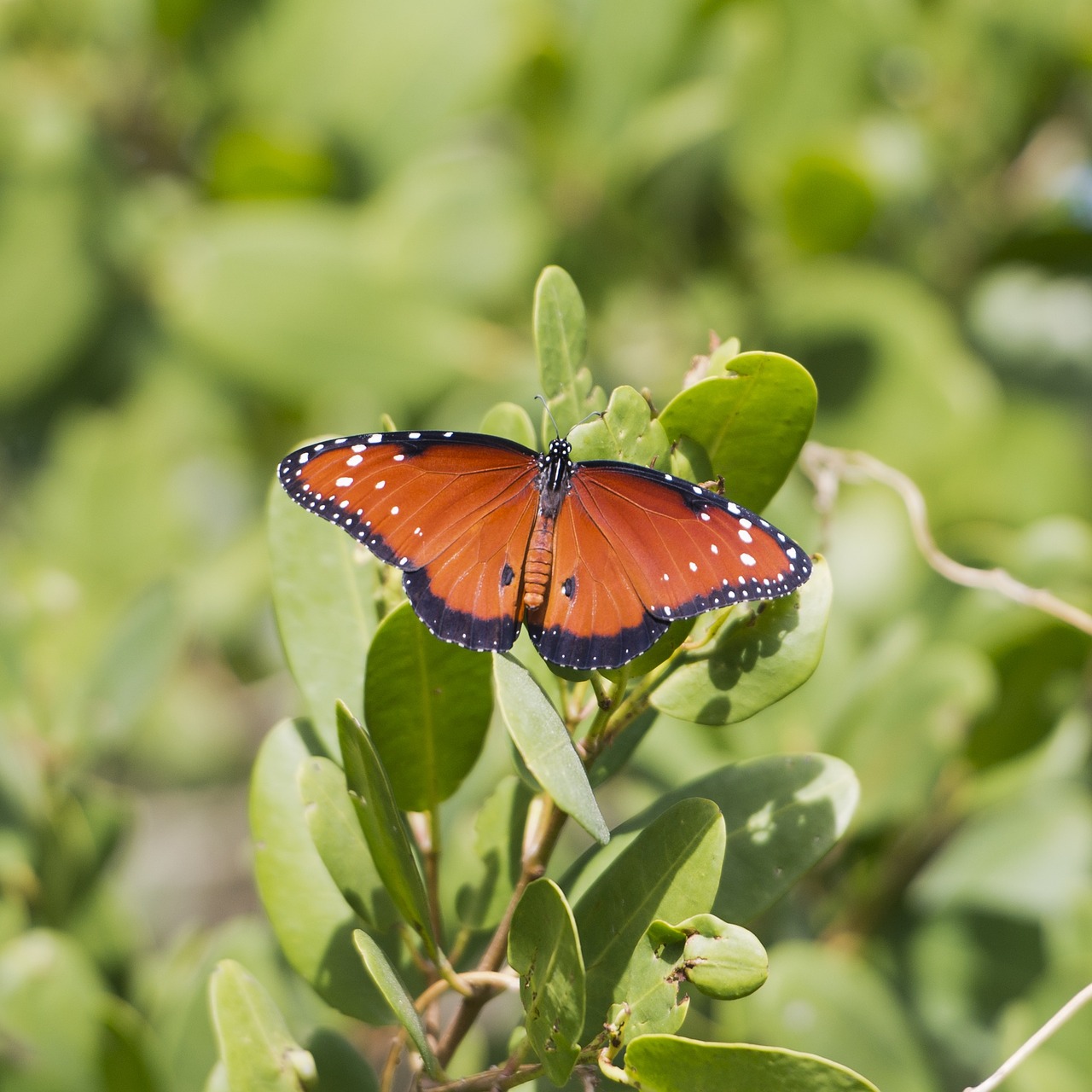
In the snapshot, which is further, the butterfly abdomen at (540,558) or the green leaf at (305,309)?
the green leaf at (305,309)

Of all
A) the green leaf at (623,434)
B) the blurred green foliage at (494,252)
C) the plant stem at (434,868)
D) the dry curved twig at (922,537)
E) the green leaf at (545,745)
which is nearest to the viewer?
the green leaf at (545,745)

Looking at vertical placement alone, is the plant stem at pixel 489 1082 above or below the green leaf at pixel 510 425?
below

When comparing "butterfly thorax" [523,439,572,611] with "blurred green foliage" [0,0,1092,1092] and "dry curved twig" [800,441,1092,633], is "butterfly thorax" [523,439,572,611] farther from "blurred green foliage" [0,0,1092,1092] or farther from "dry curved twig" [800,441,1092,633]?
"blurred green foliage" [0,0,1092,1092]

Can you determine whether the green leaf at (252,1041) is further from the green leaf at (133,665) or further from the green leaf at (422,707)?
the green leaf at (133,665)

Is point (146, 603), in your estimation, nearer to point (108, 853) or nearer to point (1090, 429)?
point (108, 853)

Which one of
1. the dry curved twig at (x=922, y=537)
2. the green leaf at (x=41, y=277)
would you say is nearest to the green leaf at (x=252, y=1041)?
the dry curved twig at (x=922, y=537)

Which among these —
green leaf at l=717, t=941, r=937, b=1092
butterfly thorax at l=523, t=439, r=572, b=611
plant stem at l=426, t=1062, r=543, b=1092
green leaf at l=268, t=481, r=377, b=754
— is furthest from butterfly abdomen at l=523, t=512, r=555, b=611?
green leaf at l=717, t=941, r=937, b=1092

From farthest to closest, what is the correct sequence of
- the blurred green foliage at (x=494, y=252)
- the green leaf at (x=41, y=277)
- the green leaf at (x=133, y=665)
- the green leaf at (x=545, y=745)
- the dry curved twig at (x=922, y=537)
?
the green leaf at (x=41, y=277) → the blurred green foliage at (x=494, y=252) → the green leaf at (x=133, y=665) → the dry curved twig at (x=922, y=537) → the green leaf at (x=545, y=745)

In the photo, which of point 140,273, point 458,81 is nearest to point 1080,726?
point 458,81
